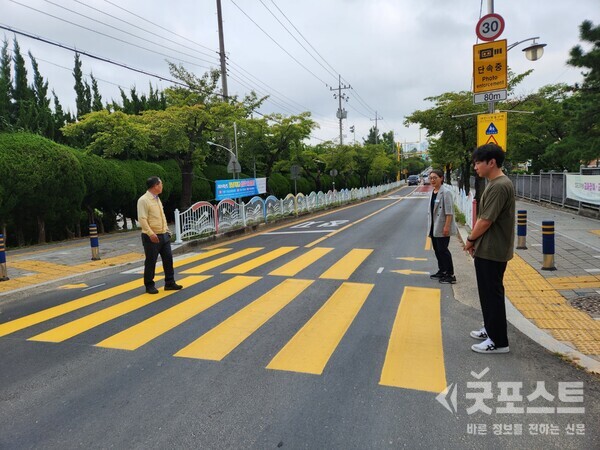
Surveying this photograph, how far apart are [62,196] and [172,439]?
11.8 meters

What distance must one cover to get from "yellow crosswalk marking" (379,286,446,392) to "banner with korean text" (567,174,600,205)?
12.4 metres

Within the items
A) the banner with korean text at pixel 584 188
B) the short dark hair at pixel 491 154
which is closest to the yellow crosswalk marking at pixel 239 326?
the short dark hair at pixel 491 154

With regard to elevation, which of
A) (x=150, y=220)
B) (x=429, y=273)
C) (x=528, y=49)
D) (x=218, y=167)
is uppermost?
(x=528, y=49)

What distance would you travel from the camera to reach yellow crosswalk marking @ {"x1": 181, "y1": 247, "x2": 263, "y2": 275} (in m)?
8.37

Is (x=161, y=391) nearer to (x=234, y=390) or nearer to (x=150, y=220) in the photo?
(x=234, y=390)

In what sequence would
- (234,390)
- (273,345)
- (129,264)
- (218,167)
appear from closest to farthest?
(234,390)
(273,345)
(129,264)
(218,167)

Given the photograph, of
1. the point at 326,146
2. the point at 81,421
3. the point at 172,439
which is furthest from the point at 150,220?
the point at 326,146

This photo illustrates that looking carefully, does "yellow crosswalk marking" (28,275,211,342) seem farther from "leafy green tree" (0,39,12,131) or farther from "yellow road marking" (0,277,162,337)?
"leafy green tree" (0,39,12,131)

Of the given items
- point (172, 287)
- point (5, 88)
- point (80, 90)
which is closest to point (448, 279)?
point (172, 287)

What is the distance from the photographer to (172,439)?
273 cm

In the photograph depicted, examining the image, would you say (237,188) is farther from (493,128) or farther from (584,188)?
(584,188)

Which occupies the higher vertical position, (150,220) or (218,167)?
(218,167)

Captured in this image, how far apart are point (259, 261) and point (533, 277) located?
5416 millimetres

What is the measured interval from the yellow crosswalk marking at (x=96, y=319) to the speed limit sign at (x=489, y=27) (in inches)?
359
